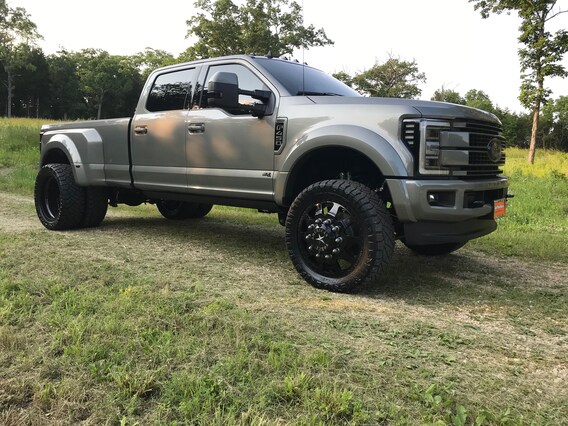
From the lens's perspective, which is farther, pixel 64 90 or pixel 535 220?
pixel 64 90

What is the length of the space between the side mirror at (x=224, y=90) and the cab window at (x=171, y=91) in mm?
1042

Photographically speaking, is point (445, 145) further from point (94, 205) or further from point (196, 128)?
point (94, 205)

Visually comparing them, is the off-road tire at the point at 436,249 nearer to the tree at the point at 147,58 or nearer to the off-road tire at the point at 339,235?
the off-road tire at the point at 339,235

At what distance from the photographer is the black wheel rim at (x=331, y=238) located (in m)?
3.44

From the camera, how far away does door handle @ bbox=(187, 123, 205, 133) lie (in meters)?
4.45

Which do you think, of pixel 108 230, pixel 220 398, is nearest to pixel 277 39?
pixel 108 230

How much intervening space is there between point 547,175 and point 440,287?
457 inches

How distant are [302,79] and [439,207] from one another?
1.88m

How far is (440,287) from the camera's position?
12.2 ft

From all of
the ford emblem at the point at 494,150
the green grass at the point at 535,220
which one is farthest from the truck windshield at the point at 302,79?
the green grass at the point at 535,220

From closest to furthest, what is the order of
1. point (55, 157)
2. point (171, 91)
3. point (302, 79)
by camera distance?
point (302, 79)
point (171, 91)
point (55, 157)

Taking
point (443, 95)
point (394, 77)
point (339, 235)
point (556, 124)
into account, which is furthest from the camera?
point (556, 124)

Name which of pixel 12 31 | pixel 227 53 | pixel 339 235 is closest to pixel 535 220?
pixel 339 235

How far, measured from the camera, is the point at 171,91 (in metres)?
5.01
